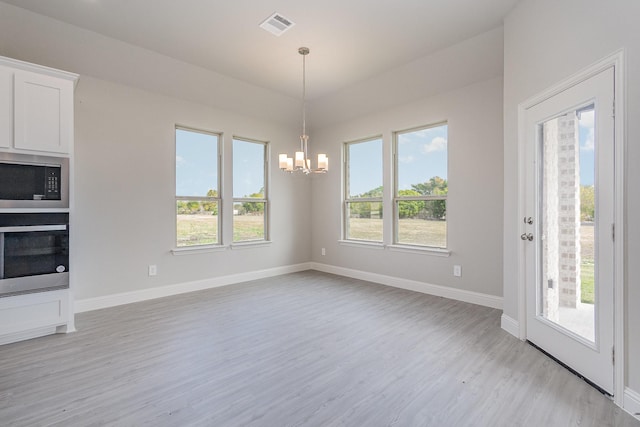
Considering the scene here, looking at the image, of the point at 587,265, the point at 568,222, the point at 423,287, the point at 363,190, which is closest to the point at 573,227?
the point at 568,222

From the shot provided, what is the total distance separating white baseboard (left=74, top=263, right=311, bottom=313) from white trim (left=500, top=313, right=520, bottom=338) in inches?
142

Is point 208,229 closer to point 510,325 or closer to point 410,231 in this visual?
point 410,231

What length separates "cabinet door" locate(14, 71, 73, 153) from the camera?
109 inches

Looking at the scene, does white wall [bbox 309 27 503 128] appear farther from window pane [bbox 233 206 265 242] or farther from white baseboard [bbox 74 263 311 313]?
white baseboard [bbox 74 263 311 313]

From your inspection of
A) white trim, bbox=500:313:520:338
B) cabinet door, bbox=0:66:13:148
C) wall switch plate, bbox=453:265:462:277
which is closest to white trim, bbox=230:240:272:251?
cabinet door, bbox=0:66:13:148

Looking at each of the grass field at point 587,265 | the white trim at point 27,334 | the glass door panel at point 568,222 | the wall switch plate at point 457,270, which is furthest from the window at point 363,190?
the white trim at point 27,334

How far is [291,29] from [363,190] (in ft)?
9.34

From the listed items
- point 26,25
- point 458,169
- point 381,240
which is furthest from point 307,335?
point 26,25

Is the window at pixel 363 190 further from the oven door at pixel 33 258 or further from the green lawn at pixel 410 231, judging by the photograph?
the oven door at pixel 33 258

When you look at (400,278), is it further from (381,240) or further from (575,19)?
(575,19)

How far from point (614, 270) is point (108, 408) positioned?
3.20 meters

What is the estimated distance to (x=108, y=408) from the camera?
1879 millimetres

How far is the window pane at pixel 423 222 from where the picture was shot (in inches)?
173

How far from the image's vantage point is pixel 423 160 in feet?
15.0
